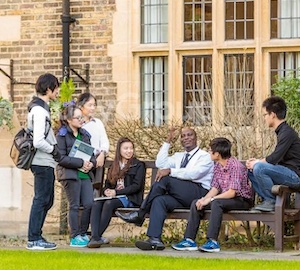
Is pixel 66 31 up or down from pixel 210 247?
up

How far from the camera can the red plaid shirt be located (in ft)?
37.8

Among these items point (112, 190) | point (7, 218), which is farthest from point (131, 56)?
point (112, 190)

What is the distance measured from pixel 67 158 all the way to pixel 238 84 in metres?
3.99

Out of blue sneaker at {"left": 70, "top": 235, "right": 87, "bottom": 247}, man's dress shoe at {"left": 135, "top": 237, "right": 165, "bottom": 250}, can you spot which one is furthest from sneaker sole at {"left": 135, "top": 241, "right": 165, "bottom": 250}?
blue sneaker at {"left": 70, "top": 235, "right": 87, "bottom": 247}

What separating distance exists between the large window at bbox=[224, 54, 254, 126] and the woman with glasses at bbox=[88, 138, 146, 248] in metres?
2.03

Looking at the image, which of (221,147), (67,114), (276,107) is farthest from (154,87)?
(276,107)

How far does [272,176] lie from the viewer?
37.5 feet

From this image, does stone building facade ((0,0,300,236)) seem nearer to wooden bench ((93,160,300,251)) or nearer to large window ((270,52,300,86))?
large window ((270,52,300,86))

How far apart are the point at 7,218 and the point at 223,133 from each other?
4.04m

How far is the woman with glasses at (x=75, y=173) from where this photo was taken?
11750 mm

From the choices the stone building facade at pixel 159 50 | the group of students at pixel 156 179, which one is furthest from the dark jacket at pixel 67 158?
the stone building facade at pixel 159 50

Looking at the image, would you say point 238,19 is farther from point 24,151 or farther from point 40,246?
point 40,246

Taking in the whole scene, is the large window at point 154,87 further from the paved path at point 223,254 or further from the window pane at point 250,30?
the paved path at point 223,254

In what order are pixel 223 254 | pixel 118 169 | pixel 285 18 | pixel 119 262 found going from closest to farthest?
pixel 119 262, pixel 223 254, pixel 118 169, pixel 285 18
